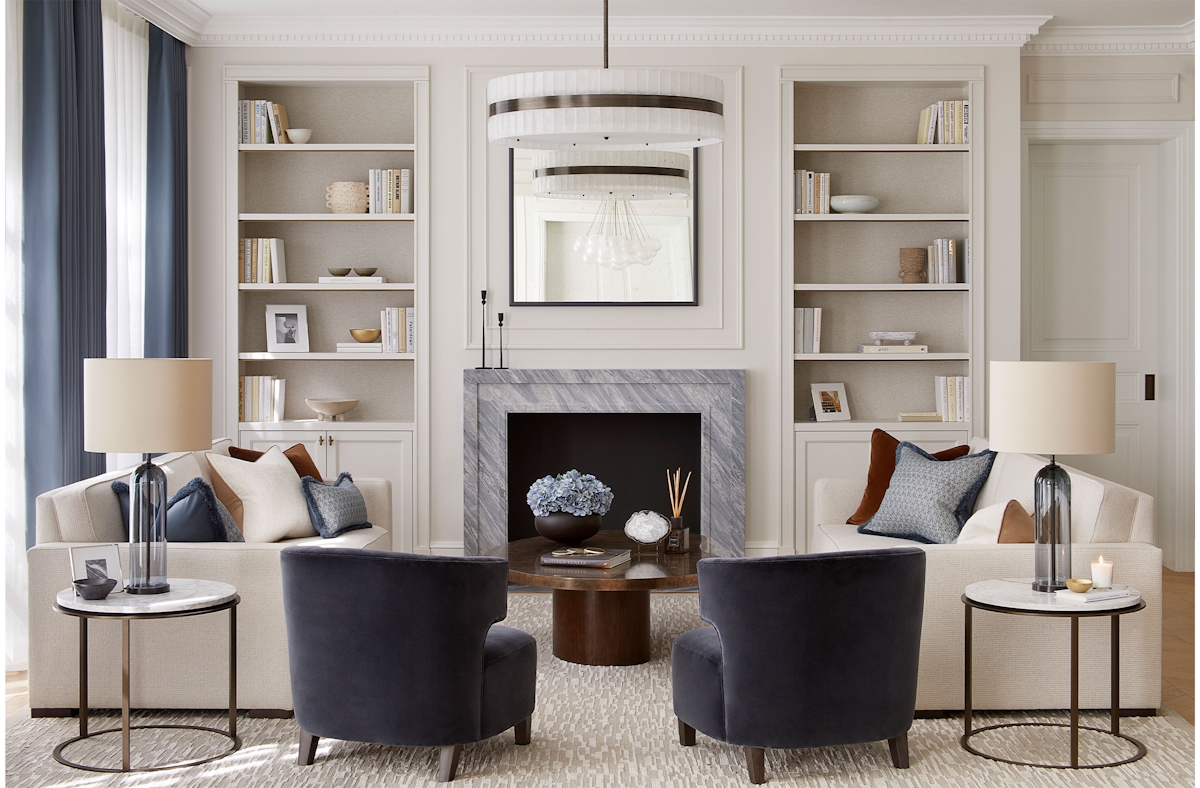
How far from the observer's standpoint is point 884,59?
17.9ft

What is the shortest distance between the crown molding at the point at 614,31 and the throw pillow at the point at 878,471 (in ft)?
7.20

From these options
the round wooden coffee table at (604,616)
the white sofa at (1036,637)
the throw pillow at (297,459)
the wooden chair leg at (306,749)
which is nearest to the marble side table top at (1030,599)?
the white sofa at (1036,637)

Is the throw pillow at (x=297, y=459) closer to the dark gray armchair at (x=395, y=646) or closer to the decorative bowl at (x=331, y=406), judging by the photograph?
the decorative bowl at (x=331, y=406)

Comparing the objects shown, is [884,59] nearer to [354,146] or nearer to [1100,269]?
[1100,269]

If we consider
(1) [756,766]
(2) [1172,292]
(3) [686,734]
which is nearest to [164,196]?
(3) [686,734]

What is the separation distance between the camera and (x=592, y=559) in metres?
3.73

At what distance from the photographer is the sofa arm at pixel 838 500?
4.64 metres

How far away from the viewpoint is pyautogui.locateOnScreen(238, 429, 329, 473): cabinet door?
217 inches

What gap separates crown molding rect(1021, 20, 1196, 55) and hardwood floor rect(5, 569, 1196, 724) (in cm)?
284

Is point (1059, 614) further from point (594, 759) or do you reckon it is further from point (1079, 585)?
point (594, 759)

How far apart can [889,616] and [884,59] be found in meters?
3.64

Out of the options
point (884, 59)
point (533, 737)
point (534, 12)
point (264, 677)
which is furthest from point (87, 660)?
point (884, 59)

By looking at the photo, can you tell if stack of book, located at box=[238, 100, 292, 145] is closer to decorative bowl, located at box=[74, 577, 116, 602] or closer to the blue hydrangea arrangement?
the blue hydrangea arrangement

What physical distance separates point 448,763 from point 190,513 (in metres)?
1.28
